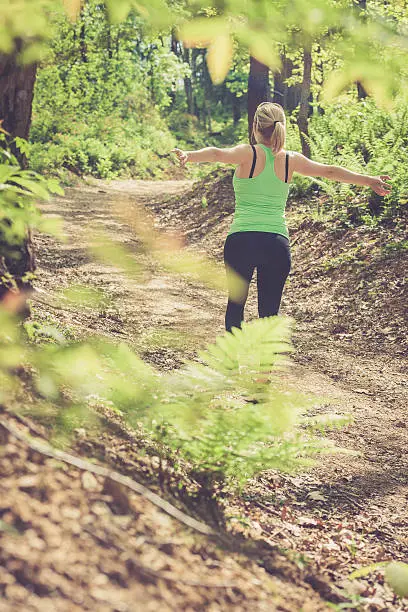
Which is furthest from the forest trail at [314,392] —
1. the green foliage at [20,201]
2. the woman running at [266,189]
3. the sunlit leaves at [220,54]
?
the sunlit leaves at [220,54]

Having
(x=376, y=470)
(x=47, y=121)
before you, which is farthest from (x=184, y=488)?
(x=47, y=121)

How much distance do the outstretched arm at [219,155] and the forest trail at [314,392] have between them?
1707mm

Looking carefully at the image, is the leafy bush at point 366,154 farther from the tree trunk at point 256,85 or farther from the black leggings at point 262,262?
the black leggings at point 262,262

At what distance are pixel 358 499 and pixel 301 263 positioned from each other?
584 centimetres

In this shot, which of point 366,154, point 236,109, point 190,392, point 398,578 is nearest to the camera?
point 398,578

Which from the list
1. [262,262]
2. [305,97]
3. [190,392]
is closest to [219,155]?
[262,262]

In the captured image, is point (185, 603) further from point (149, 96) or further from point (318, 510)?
point (149, 96)

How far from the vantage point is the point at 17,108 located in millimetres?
3193

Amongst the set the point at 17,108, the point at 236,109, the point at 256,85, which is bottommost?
the point at 17,108

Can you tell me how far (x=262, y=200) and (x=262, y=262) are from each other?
1.53 feet

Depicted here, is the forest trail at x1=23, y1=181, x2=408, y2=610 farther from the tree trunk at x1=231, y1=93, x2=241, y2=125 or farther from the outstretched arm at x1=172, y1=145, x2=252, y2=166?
the tree trunk at x1=231, y1=93, x2=241, y2=125

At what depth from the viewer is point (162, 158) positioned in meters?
26.8

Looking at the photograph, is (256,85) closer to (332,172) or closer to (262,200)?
(332,172)

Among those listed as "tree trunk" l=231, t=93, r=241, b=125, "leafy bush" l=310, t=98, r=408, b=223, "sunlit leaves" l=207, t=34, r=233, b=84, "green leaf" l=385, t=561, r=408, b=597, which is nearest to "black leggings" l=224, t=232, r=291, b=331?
"green leaf" l=385, t=561, r=408, b=597
